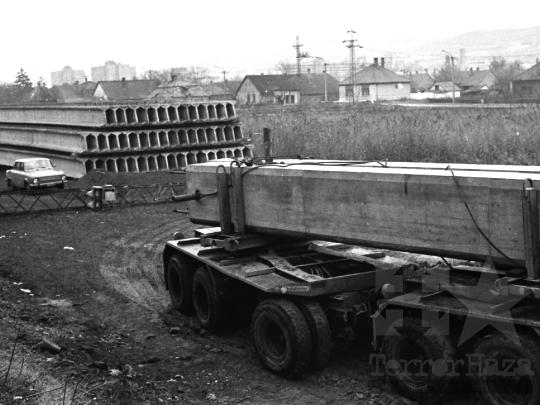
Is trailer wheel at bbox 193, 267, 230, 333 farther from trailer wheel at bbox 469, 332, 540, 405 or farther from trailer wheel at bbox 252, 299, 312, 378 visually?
trailer wheel at bbox 469, 332, 540, 405

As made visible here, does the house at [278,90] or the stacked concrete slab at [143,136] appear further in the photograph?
the house at [278,90]

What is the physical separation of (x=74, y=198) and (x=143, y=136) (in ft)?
22.7

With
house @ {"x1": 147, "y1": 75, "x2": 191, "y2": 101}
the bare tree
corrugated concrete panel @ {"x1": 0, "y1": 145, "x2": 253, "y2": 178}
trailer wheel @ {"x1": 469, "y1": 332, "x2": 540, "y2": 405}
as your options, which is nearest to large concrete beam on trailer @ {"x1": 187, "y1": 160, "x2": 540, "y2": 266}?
trailer wheel @ {"x1": 469, "y1": 332, "x2": 540, "y2": 405}

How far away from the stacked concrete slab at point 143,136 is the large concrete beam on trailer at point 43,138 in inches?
2.2

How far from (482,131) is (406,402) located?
2524 cm

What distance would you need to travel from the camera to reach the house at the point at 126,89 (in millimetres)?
79806

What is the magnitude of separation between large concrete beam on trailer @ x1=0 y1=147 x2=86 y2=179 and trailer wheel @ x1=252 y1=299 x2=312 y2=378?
2364 centimetres

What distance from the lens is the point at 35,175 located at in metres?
31.3

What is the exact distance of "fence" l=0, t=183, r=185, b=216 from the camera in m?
26.3

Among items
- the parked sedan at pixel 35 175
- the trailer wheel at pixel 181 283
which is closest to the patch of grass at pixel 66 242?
the trailer wheel at pixel 181 283

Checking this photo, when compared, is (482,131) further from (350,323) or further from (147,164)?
(350,323)

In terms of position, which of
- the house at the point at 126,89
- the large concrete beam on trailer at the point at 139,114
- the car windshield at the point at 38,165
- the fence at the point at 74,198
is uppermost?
the house at the point at 126,89

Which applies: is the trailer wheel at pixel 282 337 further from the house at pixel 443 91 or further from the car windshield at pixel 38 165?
the house at pixel 443 91

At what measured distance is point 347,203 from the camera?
10.1 metres
